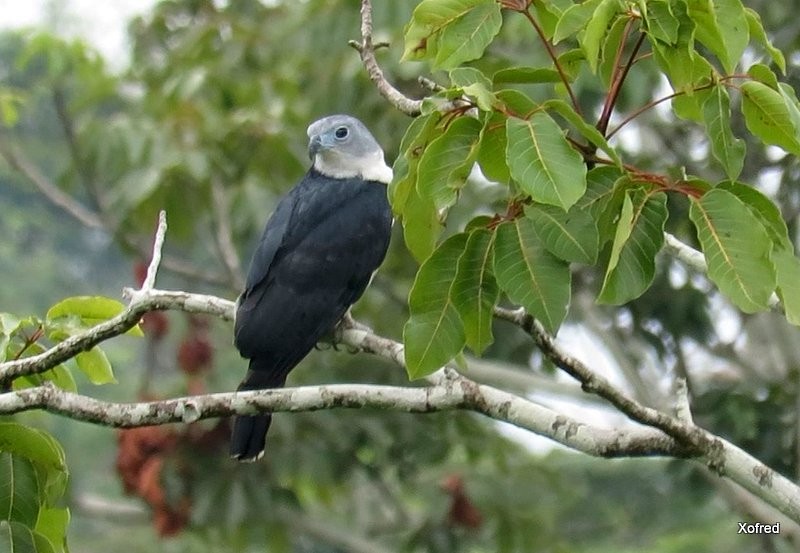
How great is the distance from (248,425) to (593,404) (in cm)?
387

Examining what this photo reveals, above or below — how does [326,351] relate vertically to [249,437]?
above

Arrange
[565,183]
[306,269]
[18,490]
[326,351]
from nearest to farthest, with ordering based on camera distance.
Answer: [565,183] < [18,490] < [306,269] < [326,351]

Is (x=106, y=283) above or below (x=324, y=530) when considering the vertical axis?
above

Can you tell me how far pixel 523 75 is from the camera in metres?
2.85

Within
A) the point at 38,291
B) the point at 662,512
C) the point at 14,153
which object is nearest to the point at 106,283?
the point at 38,291

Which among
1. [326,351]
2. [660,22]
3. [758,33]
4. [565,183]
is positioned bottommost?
[565,183]

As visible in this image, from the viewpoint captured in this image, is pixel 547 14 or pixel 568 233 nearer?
pixel 568 233

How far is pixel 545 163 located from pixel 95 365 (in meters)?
1.28

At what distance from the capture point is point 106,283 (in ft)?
89.5

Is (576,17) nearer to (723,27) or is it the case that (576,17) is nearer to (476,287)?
(723,27)

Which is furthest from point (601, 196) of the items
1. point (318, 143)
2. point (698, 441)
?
point (318, 143)

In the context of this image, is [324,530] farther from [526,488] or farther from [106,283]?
[106,283]

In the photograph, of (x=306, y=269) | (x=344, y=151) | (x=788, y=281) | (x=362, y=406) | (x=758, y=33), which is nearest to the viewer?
(x=788, y=281)

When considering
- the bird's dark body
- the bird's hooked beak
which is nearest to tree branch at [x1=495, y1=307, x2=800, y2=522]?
the bird's dark body
